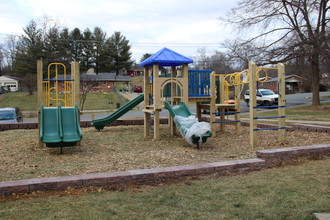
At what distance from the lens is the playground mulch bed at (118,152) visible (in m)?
5.98

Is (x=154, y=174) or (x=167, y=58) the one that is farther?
(x=167, y=58)

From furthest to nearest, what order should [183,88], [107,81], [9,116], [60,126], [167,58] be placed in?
1. [107,81]
2. [9,116]
3. [183,88]
4. [167,58]
5. [60,126]

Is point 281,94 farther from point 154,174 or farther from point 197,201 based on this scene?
point 197,201

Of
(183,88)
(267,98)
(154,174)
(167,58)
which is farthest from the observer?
(267,98)

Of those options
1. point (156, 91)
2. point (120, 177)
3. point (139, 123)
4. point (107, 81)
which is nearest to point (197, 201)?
point (120, 177)

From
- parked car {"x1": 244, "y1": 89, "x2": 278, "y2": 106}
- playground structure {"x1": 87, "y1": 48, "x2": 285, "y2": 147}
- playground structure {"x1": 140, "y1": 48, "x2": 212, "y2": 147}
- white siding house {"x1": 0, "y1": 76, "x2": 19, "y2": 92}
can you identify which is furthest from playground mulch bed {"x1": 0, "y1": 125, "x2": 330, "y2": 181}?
white siding house {"x1": 0, "y1": 76, "x2": 19, "y2": 92}

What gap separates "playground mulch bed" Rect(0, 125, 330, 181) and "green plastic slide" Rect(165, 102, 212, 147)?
0.30m

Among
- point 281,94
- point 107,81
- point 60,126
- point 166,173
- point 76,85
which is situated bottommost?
point 166,173

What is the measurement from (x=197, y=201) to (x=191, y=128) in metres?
3.91

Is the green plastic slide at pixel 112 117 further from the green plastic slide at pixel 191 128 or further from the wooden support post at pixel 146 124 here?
the green plastic slide at pixel 191 128

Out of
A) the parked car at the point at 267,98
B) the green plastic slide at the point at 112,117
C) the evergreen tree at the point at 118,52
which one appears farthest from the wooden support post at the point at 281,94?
the evergreen tree at the point at 118,52

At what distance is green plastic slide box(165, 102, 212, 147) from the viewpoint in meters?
7.66

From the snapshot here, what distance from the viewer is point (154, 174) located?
199 inches

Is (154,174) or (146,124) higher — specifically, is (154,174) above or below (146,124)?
below
